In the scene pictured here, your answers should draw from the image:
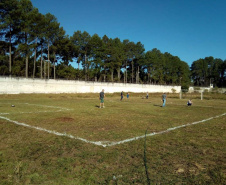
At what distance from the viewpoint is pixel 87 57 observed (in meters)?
67.9

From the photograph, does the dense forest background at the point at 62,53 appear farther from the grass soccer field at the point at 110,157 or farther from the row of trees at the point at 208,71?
the grass soccer field at the point at 110,157

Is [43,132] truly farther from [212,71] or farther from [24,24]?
[212,71]

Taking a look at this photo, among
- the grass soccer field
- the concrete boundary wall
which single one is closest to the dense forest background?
the concrete boundary wall

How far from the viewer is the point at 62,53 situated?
61188mm

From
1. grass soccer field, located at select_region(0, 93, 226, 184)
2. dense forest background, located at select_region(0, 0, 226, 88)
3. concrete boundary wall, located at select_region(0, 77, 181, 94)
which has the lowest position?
grass soccer field, located at select_region(0, 93, 226, 184)

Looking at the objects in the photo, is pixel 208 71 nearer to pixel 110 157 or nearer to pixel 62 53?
pixel 62 53

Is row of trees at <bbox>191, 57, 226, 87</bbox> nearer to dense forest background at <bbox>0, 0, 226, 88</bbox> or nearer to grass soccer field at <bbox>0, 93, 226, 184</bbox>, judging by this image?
dense forest background at <bbox>0, 0, 226, 88</bbox>

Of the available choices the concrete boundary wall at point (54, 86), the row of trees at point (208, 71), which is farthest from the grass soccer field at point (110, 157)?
the row of trees at point (208, 71)

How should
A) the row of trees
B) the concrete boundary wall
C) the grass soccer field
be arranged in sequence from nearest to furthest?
the grass soccer field < the concrete boundary wall < the row of trees

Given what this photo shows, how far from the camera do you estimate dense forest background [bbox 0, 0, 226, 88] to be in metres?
41.6

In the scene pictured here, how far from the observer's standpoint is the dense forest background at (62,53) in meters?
41.6

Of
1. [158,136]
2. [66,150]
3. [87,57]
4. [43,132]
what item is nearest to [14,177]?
[66,150]

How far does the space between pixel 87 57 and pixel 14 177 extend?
217ft

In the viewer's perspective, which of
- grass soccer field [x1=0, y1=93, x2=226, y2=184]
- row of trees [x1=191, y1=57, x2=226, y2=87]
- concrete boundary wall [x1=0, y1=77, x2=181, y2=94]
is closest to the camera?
grass soccer field [x1=0, y1=93, x2=226, y2=184]
